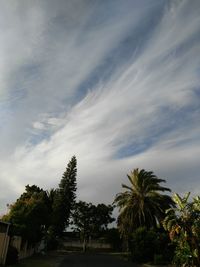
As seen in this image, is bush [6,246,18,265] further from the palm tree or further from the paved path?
the palm tree

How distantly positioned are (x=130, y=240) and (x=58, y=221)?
32.6m

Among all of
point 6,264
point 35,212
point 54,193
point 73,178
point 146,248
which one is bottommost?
point 6,264

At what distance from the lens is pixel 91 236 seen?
84.2 meters

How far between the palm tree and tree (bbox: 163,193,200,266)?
1046cm

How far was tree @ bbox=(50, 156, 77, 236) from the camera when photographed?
219 ft

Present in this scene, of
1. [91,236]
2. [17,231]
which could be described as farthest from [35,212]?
[91,236]

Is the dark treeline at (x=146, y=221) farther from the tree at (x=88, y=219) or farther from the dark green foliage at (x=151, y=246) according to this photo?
the tree at (x=88, y=219)

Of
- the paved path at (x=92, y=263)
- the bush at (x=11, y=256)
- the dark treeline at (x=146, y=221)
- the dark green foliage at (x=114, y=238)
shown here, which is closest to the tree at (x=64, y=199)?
the dark green foliage at (x=114, y=238)

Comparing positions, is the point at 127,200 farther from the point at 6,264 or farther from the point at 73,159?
the point at 73,159

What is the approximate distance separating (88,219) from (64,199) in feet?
55.3

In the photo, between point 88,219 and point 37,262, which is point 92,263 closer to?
point 37,262

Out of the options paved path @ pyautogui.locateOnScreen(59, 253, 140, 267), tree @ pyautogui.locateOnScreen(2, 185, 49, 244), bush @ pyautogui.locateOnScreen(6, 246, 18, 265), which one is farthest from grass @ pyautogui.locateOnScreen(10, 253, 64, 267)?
tree @ pyautogui.locateOnScreen(2, 185, 49, 244)

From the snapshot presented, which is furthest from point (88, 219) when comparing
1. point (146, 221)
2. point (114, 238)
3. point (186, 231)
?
point (186, 231)

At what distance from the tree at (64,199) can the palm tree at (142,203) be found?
28493 millimetres
